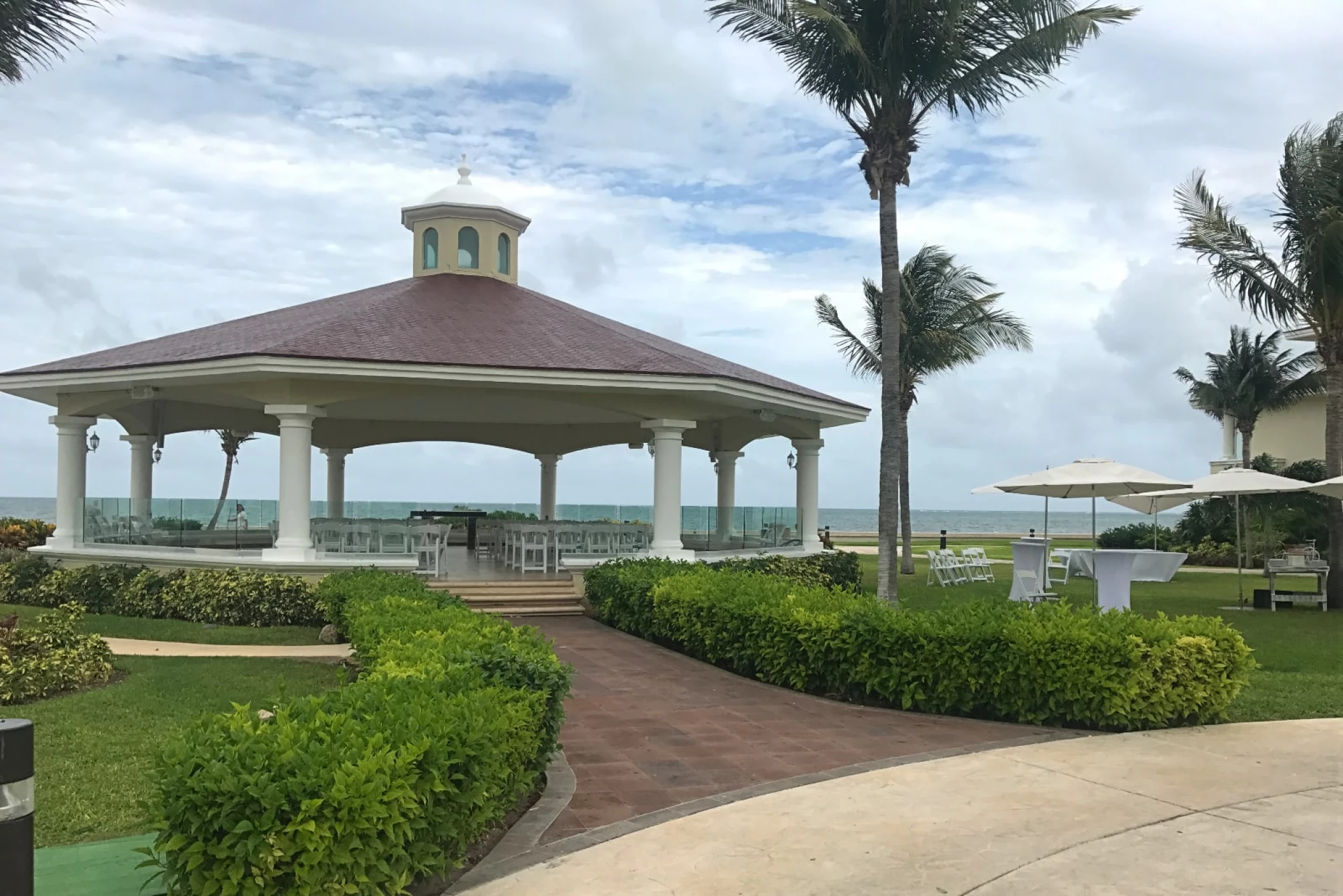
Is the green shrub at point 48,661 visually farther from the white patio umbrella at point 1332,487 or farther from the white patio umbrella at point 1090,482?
the white patio umbrella at point 1332,487

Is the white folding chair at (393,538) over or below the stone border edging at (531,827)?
over

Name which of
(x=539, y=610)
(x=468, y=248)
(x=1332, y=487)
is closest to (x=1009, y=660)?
(x=539, y=610)

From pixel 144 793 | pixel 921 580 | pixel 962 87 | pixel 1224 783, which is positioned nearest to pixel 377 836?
pixel 144 793

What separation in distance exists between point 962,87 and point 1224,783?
10.3 meters

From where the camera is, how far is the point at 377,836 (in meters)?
4.07

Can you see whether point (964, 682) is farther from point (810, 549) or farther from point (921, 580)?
point (921, 580)

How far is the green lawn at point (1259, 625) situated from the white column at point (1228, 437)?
10.1 meters

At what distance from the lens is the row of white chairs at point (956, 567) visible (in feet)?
73.6

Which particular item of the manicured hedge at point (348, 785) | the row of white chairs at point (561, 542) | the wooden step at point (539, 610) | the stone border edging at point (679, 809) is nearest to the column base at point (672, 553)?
the row of white chairs at point (561, 542)

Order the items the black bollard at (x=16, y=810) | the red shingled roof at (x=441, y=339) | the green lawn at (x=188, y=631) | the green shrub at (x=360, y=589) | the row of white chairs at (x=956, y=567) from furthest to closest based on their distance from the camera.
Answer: the row of white chairs at (x=956, y=567), the red shingled roof at (x=441, y=339), the green lawn at (x=188, y=631), the green shrub at (x=360, y=589), the black bollard at (x=16, y=810)

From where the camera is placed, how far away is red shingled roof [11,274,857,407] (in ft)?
50.7

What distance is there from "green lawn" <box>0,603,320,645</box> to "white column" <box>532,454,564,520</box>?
12345 mm

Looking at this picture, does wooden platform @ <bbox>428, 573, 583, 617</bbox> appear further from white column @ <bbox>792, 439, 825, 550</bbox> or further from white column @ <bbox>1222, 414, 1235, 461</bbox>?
white column @ <bbox>1222, 414, 1235, 461</bbox>

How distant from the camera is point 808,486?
2062 centimetres
